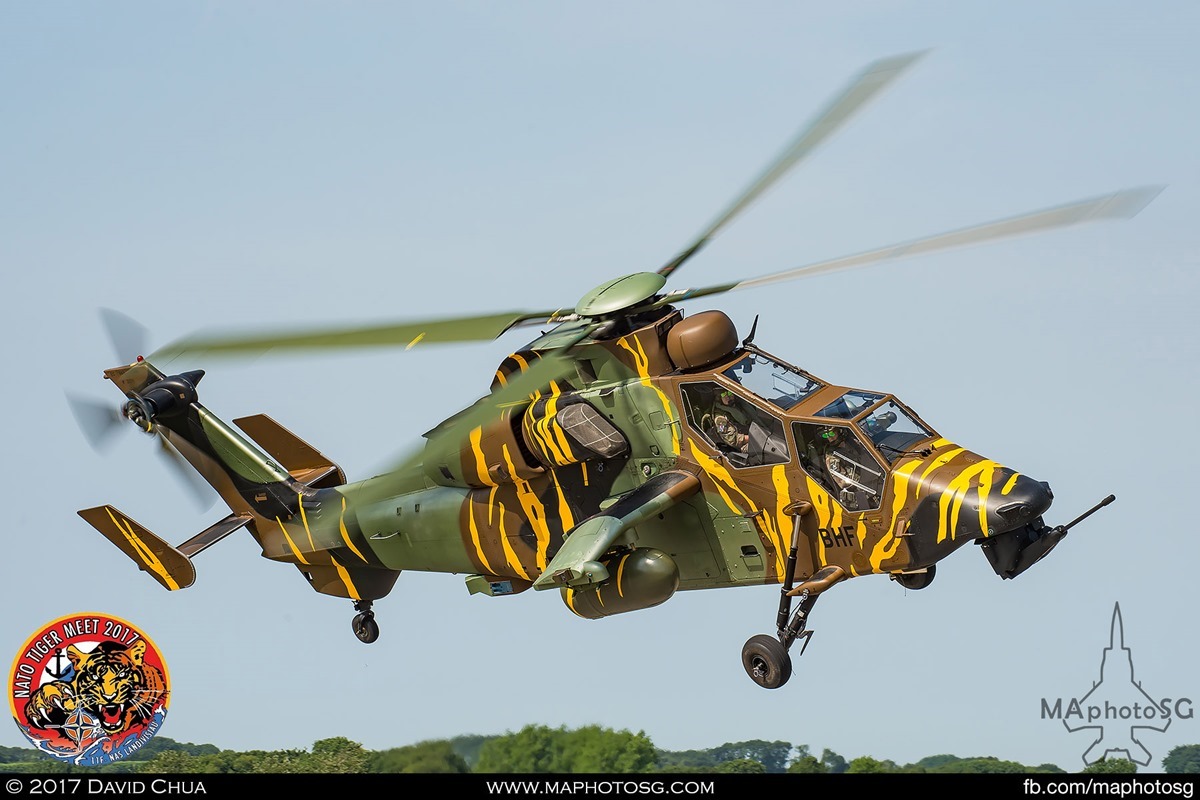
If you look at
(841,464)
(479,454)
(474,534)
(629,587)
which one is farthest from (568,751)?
(841,464)

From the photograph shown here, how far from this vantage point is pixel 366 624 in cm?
2069

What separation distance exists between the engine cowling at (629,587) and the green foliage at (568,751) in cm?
136

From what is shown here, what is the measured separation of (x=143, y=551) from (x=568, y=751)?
6.38 meters

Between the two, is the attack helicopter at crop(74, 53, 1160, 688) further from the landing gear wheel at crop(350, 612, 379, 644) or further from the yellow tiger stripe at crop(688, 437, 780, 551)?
the landing gear wheel at crop(350, 612, 379, 644)

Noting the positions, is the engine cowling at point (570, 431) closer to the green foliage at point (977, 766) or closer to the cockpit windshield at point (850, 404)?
the cockpit windshield at point (850, 404)

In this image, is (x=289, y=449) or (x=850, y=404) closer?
(x=850, y=404)

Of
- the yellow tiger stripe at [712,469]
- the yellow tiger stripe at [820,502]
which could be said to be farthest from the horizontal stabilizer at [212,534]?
the yellow tiger stripe at [820,502]

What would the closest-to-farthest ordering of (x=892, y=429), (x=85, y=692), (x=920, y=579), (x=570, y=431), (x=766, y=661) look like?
(x=766, y=661), (x=892, y=429), (x=920, y=579), (x=570, y=431), (x=85, y=692)

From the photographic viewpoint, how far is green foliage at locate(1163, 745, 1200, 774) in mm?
18609

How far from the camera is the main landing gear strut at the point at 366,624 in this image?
20.7m

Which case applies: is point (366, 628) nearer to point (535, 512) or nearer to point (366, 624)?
point (366, 624)

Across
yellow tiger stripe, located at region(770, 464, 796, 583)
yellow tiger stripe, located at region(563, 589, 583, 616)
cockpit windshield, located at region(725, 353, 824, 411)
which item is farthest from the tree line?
cockpit windshield, located at region(725, 353, 824, 411)
